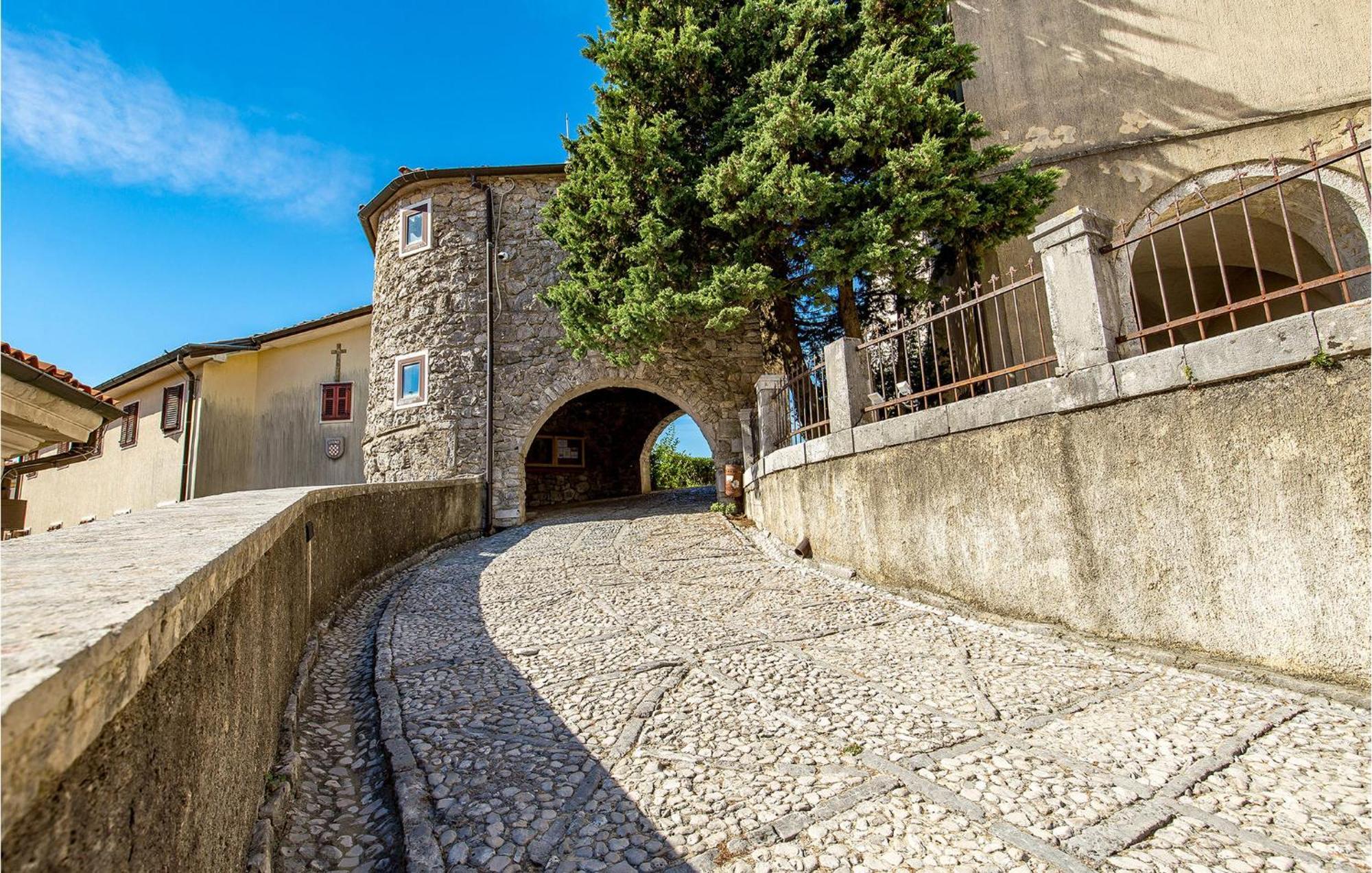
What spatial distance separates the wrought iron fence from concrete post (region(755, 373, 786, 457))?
0.06 feet

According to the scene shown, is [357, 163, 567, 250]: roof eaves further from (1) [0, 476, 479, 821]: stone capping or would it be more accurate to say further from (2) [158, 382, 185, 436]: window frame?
(1) [0, 476, 479, 821]: stone capping

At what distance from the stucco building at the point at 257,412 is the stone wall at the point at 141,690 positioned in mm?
14094

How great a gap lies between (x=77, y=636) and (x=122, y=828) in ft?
1.43

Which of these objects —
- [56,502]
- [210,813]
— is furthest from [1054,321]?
[56,502]

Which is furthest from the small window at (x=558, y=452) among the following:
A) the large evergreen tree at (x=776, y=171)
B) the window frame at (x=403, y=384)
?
the large evergreen tree at (x=776, y=171)

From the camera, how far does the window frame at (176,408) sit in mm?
15695

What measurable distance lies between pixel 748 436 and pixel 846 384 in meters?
4.97

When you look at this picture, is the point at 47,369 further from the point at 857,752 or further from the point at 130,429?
the point at 130,429

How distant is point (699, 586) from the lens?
22.0 feet

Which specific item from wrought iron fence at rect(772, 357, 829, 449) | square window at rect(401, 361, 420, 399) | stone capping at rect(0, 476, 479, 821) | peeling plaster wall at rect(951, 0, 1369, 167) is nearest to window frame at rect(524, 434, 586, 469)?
square window at rect(401, 361, 420, 399)

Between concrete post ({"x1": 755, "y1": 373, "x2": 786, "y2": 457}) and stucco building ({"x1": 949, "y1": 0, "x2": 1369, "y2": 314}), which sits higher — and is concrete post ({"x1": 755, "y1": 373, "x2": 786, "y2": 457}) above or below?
below

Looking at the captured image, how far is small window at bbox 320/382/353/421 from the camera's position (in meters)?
16.3

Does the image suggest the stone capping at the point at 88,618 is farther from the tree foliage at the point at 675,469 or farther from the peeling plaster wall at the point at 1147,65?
the tree foliage at the point at 675,469

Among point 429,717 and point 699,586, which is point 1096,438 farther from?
point 429,717
